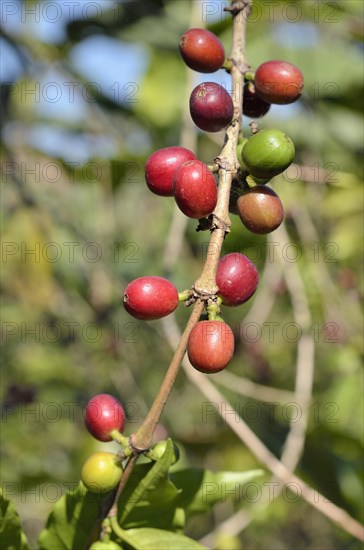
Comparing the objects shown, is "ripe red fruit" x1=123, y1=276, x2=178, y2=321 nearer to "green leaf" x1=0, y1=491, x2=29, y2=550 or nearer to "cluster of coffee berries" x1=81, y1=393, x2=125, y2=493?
"cluster of coffee berries" x1=81, y1=393, x2=125, y2=493

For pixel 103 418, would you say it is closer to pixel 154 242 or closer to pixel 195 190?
pixel 195 190

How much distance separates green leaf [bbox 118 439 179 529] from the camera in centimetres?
88

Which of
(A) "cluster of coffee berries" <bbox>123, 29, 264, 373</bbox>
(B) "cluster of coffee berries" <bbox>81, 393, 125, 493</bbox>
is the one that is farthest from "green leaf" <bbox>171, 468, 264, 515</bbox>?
(A) "cluster of coffee berries" <bbox>123, 29, 264, 373</bbox>

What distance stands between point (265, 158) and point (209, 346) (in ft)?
0.68

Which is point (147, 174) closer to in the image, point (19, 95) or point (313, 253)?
point (313, 253)

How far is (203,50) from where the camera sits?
2.99ft

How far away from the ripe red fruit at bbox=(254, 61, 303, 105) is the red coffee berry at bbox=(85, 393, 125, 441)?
0.43m

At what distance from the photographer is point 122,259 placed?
9.23 ft

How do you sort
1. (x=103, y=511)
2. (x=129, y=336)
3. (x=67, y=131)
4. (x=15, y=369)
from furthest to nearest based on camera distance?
1. (x=15, y=369)
2. (x=129, y=336)
3. (x=67, y=131)
4. (x=103, y=511)

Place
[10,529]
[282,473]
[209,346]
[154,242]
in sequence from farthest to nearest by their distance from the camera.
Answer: [154,242] < [282,473] < [10,529] < [209,346]

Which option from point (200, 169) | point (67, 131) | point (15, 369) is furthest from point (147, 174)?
point (15, 369)

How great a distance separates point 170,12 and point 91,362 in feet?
4.93

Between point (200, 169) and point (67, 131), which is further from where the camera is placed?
point (67, 131)

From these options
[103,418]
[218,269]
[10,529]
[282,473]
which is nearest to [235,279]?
[218,269]
